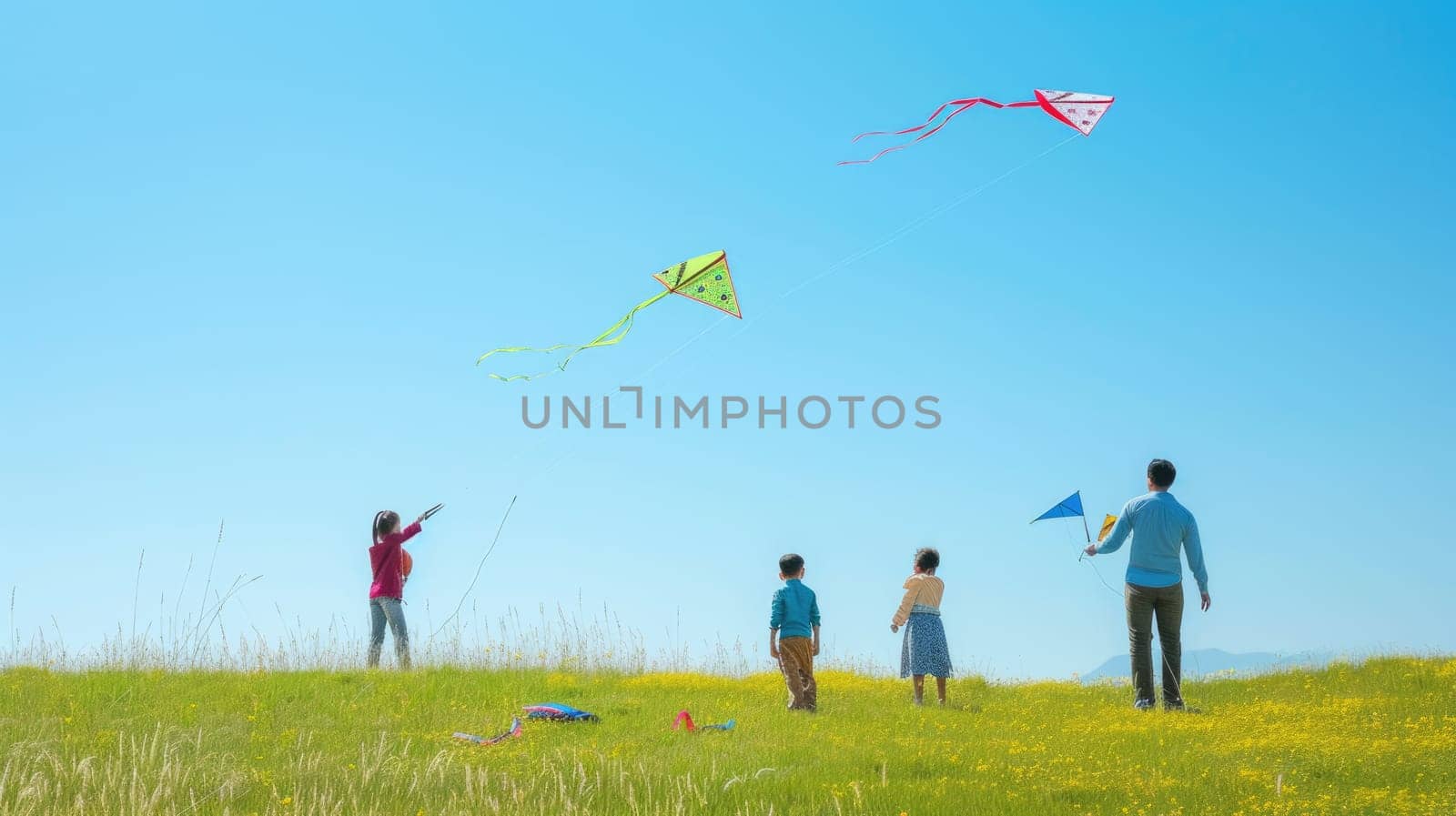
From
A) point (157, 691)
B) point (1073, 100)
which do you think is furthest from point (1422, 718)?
point (157, 691)

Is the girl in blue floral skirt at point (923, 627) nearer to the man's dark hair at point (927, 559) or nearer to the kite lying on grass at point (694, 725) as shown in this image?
the man's dark hair at point (927, 559)

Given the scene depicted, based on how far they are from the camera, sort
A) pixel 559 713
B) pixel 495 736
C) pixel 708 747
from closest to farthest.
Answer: pixel 708 747 < pixel 495 736 < pixel 559 713

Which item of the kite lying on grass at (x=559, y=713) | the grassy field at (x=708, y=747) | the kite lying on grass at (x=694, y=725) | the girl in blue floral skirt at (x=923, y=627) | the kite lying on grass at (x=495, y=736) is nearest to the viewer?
the grassy field at (x=708, y=747)

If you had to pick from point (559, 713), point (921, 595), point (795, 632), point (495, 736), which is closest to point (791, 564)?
point (795, 632)

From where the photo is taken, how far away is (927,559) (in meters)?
13.7

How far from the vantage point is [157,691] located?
1289 centimetres

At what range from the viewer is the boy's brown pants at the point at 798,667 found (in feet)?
41.6

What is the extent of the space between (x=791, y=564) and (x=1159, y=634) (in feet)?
13.2

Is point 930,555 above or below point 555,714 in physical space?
above

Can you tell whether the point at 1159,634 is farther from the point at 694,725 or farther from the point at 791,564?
the point at 694,725

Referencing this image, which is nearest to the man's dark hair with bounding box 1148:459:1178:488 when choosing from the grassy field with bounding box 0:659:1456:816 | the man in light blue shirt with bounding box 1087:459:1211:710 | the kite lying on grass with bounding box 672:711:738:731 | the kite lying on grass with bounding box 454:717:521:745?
the man in light blue shirt with bounding box 1087:459:1211:710

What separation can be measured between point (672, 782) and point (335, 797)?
7.02ft

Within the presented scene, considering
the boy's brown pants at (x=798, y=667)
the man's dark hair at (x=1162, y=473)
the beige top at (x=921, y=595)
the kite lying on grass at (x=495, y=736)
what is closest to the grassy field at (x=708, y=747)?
the kite lying on grass at (x=495, y=736)

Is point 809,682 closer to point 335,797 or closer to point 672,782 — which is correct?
point 672,782
